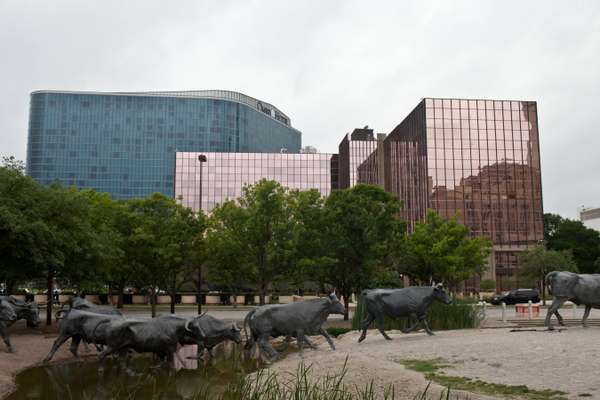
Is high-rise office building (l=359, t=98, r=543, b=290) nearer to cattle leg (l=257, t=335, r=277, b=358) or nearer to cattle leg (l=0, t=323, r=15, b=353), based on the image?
cattle leg (l=257, t=335, r=277, b=358)

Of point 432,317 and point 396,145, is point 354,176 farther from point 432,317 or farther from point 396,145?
point 432,317

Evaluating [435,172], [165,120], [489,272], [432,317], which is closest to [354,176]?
[435,172]

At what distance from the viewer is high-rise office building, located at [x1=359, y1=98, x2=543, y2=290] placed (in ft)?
300

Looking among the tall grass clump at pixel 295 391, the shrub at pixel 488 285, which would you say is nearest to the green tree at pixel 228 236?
the tall grass clump at pixel 295 391

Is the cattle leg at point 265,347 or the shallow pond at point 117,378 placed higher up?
the cattle leg at point 265,347

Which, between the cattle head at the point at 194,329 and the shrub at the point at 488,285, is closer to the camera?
the cattle head at the point at 194,329

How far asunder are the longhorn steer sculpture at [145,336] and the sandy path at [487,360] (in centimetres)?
311

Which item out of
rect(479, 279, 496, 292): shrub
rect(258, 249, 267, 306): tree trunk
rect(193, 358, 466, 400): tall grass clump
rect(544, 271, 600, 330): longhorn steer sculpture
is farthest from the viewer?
rect(479, 279, 496, 292): shrub

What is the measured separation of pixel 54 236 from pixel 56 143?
447 feet

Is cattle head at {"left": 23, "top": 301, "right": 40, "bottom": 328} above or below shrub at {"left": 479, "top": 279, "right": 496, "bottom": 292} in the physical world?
above

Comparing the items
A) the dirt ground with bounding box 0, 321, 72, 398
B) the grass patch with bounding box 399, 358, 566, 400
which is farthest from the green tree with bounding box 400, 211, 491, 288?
the grass patch with bounding box 399, 358, 566, 400

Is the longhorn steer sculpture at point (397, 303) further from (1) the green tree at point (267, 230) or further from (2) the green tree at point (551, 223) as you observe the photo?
(2) the green tree at point (551, 223)

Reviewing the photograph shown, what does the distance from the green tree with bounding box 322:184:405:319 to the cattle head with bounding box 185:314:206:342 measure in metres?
16.8

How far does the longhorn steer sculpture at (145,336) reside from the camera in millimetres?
15250
